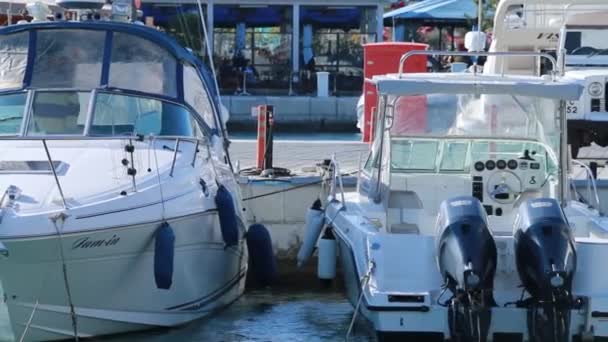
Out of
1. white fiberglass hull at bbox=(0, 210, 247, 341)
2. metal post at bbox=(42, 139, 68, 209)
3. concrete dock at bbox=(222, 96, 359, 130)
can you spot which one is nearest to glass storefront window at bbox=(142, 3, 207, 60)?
concrete dock at bbox=(222, 96, 359, 130)

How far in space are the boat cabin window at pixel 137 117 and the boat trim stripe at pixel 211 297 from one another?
135cm

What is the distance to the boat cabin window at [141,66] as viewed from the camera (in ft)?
38.3

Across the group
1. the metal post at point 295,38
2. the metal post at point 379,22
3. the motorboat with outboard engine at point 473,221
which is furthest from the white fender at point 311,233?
the metal post at point 379,22

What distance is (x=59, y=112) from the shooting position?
1129cm

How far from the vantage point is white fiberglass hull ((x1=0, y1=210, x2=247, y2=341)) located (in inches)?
375

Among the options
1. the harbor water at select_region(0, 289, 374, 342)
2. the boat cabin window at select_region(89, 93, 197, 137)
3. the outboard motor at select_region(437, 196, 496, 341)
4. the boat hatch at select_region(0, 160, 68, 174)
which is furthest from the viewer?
the boat cabin window at select_region(89, 93, 197, 137)

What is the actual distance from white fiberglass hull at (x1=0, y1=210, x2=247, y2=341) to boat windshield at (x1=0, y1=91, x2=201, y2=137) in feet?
3.35

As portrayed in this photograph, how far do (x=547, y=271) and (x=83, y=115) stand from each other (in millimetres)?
4254

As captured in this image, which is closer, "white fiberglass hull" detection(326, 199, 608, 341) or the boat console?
"white fiberglass hull" detection(326, 199, 608, 341)

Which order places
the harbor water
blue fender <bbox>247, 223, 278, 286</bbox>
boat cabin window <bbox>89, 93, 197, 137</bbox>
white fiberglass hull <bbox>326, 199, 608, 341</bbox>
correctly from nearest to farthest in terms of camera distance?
white fiberglass hull <bbox>326, 199, 608, 341</bbox> → the harbor water → boat cabin window <bbox>89, 93, 197, 137</bbox> → blue fender <bbox>247, 223, 278, 286</bbox>

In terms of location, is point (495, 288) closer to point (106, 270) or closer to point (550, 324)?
point (550, 324)

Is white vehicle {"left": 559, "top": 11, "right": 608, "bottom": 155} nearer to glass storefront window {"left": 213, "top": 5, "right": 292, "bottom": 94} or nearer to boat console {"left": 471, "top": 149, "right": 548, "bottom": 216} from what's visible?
boat console {"left": 471, "top": 149, "right": 548, "bottom": 216}

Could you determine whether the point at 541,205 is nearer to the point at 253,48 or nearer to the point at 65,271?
the point at 65,271

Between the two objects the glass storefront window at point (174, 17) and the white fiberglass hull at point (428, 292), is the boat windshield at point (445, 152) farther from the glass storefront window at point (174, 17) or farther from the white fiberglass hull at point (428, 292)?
the glass storefront window at point (174, 17)
